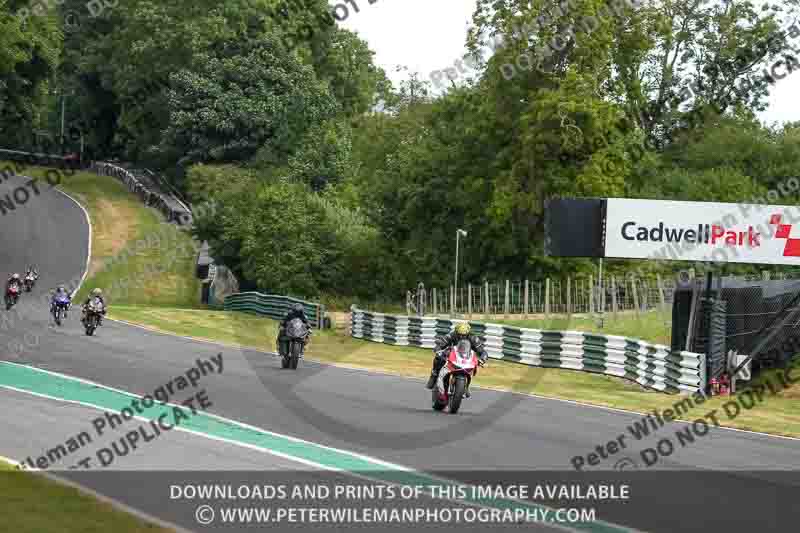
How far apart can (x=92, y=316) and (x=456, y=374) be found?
18017 mm

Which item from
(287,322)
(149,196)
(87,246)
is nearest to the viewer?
(287,322)

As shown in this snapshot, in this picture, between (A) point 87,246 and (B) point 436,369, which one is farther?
(A) point 87,246

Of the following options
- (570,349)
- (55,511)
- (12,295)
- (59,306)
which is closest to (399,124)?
(12,295)

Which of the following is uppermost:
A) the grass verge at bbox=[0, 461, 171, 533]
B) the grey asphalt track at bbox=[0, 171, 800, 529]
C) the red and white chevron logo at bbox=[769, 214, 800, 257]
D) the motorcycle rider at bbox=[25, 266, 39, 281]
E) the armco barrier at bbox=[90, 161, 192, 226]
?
the armco barrier at bbox=[90, 161, 192, 226]

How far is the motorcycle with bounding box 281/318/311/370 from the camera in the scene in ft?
86.3

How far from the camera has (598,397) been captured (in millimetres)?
23672

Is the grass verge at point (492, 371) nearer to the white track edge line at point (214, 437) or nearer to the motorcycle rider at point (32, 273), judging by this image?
the white track edge line at point (214, 437)

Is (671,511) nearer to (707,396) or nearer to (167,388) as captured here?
(167,388)

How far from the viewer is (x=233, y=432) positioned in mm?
15117

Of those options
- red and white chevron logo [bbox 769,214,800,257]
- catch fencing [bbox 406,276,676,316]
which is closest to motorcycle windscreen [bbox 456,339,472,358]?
red and white chevron logo [bbox 769,214,800,257]

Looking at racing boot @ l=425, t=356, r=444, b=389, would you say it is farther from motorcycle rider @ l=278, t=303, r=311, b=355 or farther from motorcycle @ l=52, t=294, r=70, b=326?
motorcycle @ l=52, t=294, r=70, b=326

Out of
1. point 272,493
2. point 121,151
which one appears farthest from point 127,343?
point 121,151

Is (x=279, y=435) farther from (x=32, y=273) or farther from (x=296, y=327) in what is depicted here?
(x=32, y=273)

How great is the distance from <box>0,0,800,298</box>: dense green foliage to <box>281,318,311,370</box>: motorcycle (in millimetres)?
24966
